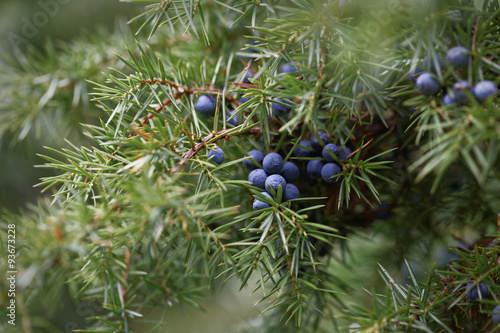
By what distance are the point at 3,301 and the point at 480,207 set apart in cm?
53

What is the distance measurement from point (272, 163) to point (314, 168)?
5 cm

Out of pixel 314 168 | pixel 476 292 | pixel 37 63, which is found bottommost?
pixel 476 292

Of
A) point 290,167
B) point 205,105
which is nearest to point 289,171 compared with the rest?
point 290,167

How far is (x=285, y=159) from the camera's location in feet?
1.15

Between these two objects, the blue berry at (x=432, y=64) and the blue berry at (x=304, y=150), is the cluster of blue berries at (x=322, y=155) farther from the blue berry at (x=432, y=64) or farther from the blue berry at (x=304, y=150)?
the blue berry at (x=432, y=64)

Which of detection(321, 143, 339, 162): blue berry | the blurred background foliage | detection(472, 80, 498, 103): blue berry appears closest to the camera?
detection(472, 80, 498, 103): blue berry

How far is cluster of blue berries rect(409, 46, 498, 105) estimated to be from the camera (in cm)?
26

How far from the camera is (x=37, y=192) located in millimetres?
937

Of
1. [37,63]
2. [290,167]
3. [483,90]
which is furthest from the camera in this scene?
[37,63]

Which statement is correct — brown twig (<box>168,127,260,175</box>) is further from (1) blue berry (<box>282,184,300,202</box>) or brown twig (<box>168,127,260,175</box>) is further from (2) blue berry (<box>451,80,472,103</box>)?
(2) blue berry (<box>451,80,472,103</box>)

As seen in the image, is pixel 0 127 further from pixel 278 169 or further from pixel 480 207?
pixel 480 207

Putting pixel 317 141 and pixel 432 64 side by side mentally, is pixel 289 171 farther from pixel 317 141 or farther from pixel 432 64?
pixel 432 64

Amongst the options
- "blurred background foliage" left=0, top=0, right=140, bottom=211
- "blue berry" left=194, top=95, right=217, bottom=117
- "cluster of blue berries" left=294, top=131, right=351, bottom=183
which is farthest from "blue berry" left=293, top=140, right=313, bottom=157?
"blurred background foliage" left=0, top=0, right=140, bottom=211

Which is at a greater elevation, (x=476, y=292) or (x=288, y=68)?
(x=288, y=68)
